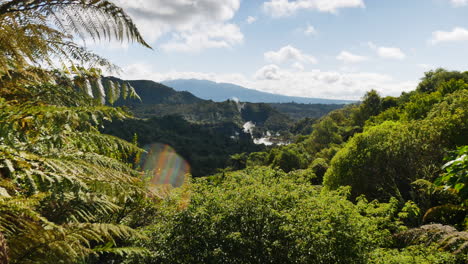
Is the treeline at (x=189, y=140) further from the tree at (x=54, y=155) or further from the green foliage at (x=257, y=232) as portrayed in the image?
the tree at (x=54, y=155)

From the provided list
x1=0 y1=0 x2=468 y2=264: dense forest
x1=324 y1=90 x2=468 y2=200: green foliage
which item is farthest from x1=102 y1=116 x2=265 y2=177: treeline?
x1=0 y1=0 x2=468 y2=264: dense forest

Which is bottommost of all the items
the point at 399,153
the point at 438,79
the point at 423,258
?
the point at 423,258

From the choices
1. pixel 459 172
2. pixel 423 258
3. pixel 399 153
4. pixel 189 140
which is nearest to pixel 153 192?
pixel 459 172

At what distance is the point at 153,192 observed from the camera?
2.71 m

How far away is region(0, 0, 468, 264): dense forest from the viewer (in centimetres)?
204

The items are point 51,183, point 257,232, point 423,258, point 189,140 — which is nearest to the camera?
point 51,183

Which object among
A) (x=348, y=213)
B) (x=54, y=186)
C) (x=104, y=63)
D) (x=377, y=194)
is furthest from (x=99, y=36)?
(x=377, y=194)

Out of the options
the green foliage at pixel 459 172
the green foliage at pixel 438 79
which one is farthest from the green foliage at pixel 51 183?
the green foliage at pixel 438 79

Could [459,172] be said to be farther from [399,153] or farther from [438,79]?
[438,79]

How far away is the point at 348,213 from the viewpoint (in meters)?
9.95

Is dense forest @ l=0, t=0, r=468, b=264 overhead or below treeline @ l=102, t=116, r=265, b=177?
overhead

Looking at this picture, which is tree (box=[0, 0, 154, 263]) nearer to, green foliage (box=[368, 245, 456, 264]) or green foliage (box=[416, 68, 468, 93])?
green foliage (box=[368, 245, 456, 264])

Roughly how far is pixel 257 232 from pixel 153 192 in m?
7.86

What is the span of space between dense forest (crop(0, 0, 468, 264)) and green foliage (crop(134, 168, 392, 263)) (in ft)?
0.16
